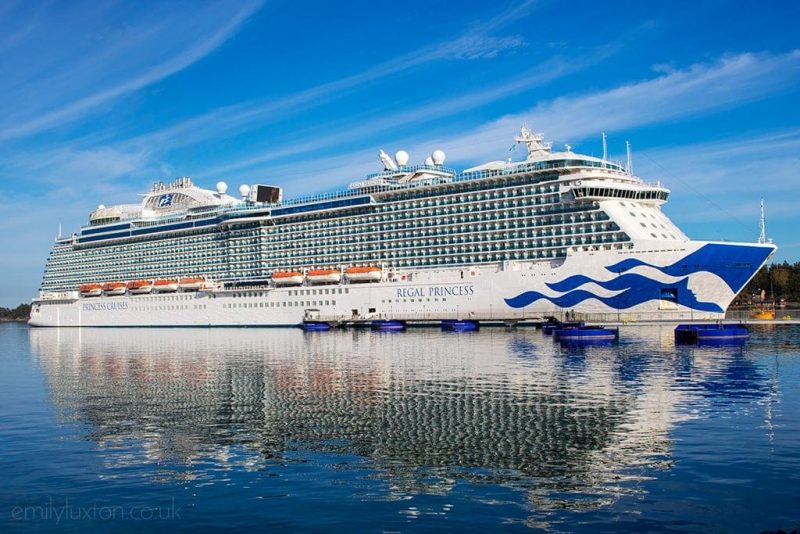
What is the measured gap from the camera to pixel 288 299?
3388 inches

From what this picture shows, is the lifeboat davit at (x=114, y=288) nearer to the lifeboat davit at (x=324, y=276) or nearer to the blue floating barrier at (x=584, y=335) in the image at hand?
the lifeboat davit at (x=324, y=276)

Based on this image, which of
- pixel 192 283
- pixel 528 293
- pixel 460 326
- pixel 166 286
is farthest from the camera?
pixel 166 286

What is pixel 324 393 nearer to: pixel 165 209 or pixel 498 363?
pixel 498 363

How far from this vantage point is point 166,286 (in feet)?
323

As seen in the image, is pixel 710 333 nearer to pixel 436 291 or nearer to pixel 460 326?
pixel 460 326

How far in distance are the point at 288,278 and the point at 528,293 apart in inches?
1265

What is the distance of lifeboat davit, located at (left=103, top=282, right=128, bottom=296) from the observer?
10470 centimetres

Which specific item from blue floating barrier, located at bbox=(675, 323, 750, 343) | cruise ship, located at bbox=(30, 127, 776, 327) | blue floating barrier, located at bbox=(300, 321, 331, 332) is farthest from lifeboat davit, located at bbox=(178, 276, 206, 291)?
blue floating barrier, located at bbox=(675, 323, 750, 343)

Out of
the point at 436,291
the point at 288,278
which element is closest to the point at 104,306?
the point at 288,278

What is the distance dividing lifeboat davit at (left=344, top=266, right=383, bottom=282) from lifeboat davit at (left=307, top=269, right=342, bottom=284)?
1.62m

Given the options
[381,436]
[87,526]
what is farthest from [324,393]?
[87,526]

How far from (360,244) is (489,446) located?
6352 cm

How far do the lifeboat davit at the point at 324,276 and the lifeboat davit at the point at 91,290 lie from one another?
140 ft

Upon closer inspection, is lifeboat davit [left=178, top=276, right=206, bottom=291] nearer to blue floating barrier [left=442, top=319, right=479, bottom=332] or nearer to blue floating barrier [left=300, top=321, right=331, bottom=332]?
blue floating barrier [left=300, top=321, right=331, bottom=332]
